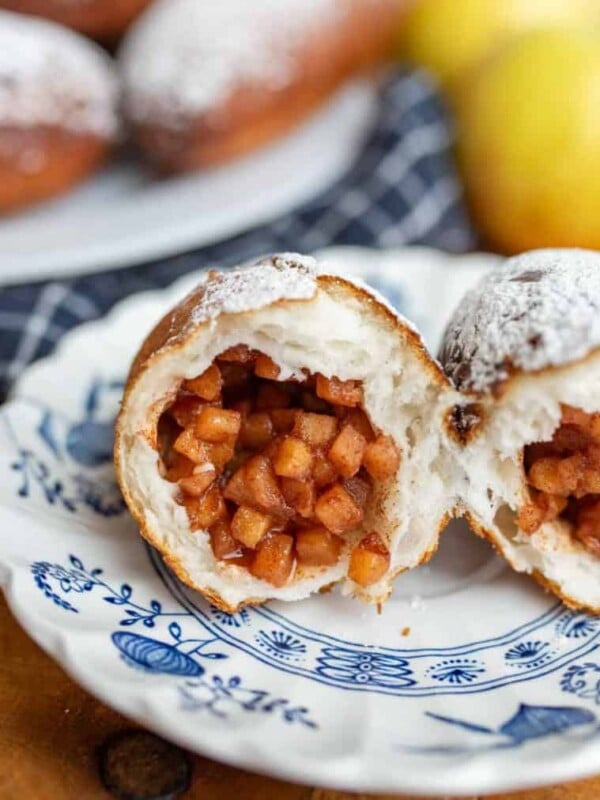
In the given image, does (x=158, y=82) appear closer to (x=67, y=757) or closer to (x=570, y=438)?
(x=570, y=438)

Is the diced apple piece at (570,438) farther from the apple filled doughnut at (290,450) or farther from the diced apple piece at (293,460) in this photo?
the diced apple piece at (293,460)

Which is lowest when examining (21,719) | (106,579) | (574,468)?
(21,719)

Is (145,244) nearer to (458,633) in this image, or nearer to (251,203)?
(251,203)

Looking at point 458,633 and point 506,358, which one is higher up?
point 506,358

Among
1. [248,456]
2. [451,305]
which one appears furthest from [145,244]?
[248,456]

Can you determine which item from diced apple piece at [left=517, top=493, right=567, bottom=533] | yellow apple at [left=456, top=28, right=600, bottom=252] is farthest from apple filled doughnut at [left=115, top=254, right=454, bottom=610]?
yellow apple at [left=456, top=28, right=600, bottom=252]

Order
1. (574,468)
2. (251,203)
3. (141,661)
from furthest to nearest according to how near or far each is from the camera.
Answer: (251,203)
(574,468)
(141,661)

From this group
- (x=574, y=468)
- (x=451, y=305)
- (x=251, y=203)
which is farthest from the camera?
(x=251, y=203)

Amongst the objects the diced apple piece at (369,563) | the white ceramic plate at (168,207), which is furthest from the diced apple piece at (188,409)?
the white ceramic plate at (168,207)
